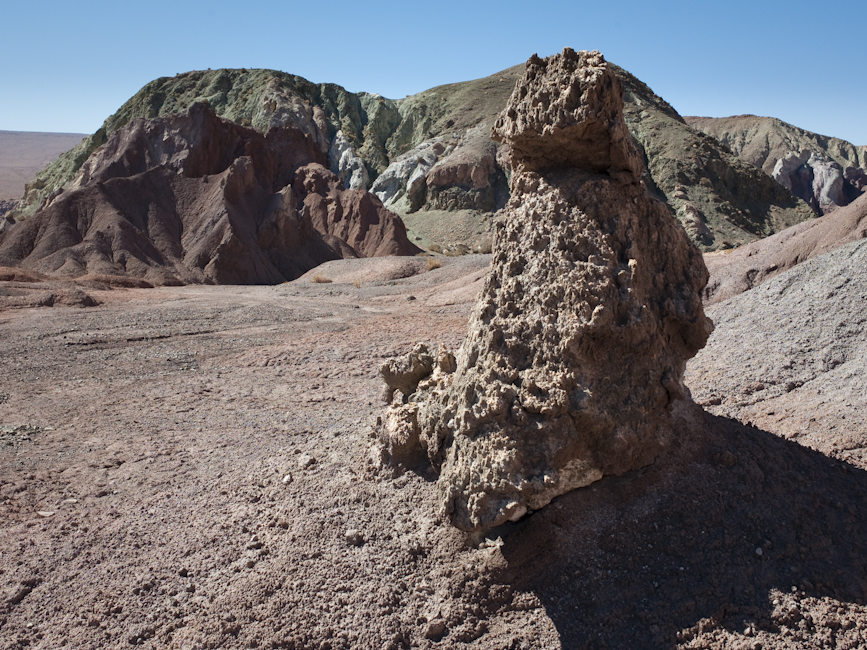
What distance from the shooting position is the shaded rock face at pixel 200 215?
24.2m

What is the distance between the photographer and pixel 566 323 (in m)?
3.18

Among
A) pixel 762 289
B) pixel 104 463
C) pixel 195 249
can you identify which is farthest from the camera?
pixel 195 249

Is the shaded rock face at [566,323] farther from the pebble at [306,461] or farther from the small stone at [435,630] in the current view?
the pebble at [306,461]

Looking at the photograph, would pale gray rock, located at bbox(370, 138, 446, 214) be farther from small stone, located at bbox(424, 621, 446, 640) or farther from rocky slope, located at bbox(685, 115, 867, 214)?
small stone, located at bbox(424, 621, 446, 640)

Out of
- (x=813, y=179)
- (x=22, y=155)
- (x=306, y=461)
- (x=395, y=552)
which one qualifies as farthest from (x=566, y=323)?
(x=22, y=155)

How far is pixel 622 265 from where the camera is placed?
131 inches

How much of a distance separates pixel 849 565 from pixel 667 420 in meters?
1.06

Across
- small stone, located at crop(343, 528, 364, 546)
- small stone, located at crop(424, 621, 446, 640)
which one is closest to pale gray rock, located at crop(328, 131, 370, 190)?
small stone, located at crop(343, 528, 364, 546)

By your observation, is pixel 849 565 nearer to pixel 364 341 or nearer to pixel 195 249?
pixel 364 341

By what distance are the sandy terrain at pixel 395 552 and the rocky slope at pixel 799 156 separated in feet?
218

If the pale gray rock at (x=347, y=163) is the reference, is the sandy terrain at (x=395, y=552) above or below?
below

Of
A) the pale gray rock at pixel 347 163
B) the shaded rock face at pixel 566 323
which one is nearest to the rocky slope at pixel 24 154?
the pale gray rock at pixel 347 163

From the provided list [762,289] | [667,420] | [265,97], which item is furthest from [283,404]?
[265,97]

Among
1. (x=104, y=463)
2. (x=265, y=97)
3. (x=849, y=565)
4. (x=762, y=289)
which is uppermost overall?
(x=265, y=97)
